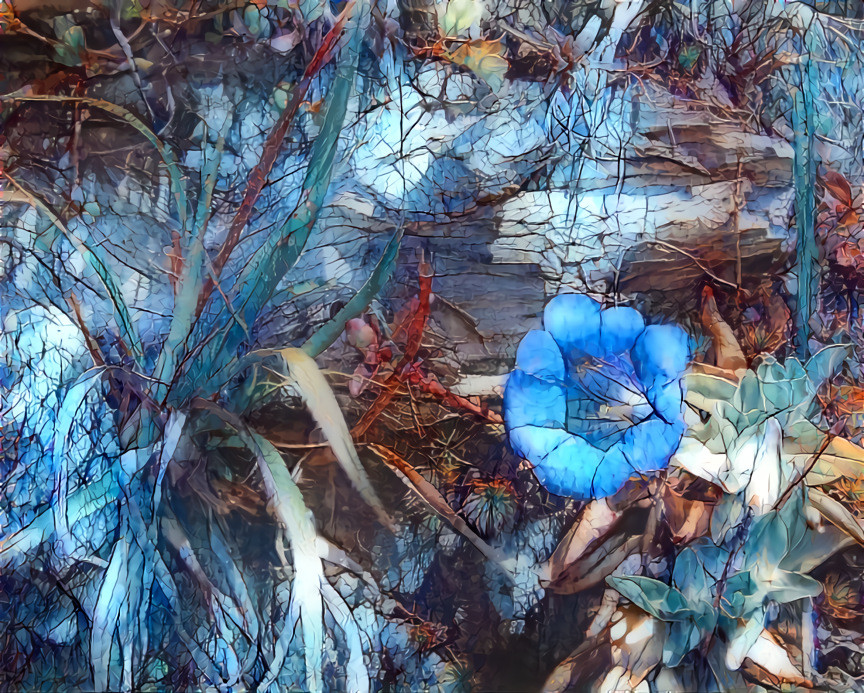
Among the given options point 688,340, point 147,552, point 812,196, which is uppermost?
point 812,196

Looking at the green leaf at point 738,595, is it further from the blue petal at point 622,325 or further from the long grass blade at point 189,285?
the long grass blade at point 189,285

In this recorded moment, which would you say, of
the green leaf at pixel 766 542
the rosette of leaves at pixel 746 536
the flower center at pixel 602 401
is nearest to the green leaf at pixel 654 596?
the rosette of leaves at pixel 746 536

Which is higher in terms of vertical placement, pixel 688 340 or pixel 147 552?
pixel 688 340

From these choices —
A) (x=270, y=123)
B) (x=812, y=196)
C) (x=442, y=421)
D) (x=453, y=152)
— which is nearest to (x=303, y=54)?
(x=270, y=123)

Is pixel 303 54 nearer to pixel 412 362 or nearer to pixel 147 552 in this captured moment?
pixel 412 362

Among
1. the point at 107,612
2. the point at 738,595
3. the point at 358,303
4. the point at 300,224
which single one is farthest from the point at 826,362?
the point at 107,612
